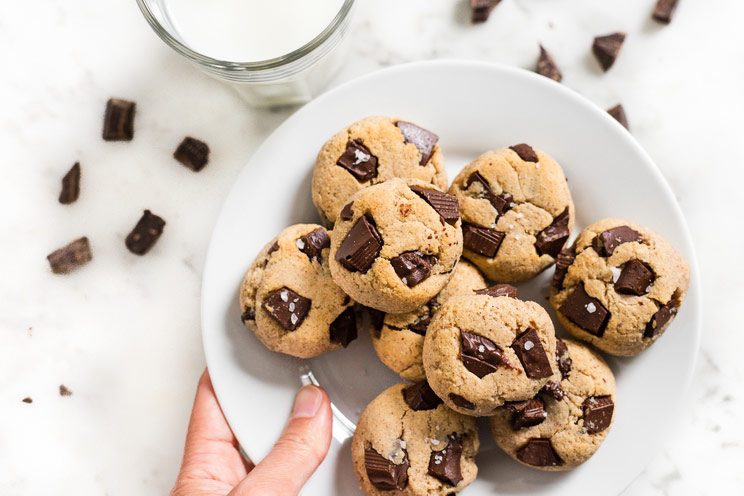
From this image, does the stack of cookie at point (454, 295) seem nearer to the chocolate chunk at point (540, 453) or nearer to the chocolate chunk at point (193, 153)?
the chocolate chunk at point (540, 453)

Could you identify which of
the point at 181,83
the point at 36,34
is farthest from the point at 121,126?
the point at 36,34

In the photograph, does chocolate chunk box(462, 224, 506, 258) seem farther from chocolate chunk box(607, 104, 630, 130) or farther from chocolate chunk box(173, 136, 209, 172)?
chocolate chunk box(173, 136, 209, 172)

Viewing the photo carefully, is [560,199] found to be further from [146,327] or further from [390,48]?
[146,327]

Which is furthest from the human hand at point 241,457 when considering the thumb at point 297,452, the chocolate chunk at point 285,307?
the chocolate chunk at point 285,307

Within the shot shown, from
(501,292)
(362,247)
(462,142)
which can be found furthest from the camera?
(462,142)

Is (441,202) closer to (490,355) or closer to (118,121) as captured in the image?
(490,355)

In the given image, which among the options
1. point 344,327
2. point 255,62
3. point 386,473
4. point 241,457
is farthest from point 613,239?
point 241,457
